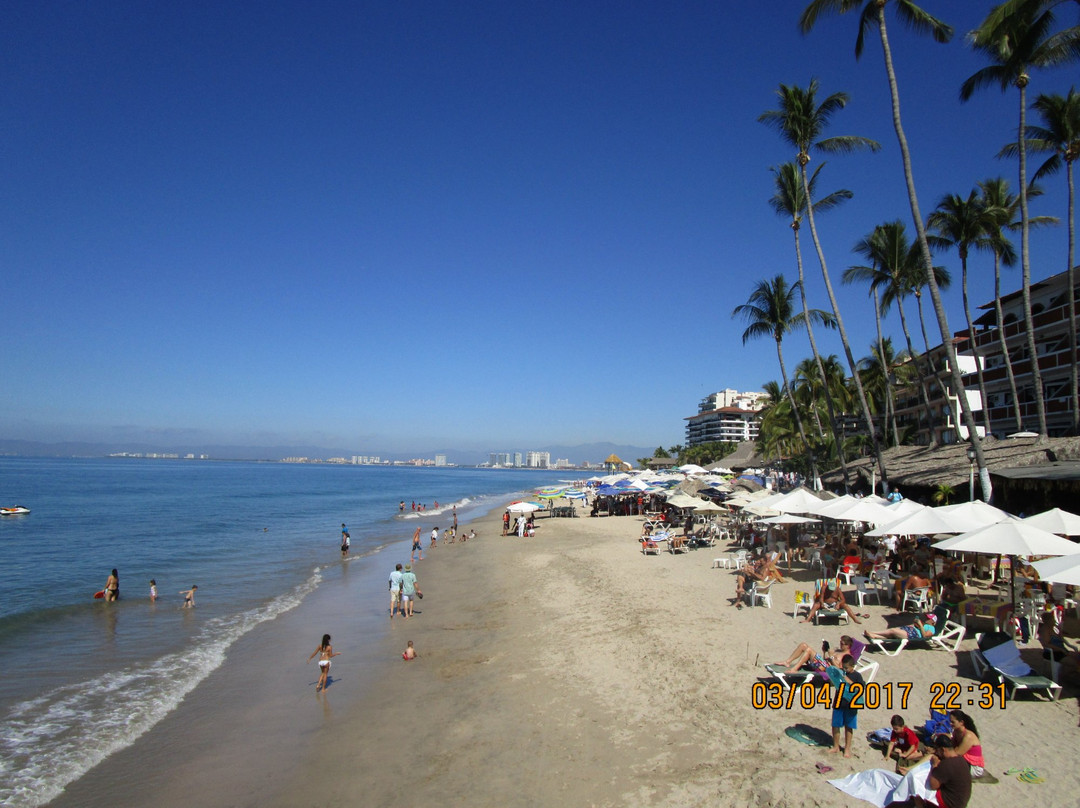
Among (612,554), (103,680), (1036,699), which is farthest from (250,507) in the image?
(1036,699)

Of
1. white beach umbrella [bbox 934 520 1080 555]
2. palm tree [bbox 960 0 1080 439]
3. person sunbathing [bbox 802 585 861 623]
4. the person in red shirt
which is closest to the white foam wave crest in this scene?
the person in red shirt

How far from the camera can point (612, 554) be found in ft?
63.4

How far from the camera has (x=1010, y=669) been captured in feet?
21.6

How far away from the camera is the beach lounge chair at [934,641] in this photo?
7.89 m

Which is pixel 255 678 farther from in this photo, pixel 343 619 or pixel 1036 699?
pixel 1036 699

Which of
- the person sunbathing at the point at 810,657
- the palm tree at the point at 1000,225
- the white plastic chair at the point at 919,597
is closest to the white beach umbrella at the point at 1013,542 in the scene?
the white plastic chair at the point at 919,597

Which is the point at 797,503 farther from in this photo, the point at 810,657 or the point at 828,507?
the point at 810,657

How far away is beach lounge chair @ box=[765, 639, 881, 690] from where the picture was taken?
6883 millimetres

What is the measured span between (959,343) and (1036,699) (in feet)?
151

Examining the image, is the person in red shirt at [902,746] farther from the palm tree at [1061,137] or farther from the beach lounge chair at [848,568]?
the palm tree at [1061,137]

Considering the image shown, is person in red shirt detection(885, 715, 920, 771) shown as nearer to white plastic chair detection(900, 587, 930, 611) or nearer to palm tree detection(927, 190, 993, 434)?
white plastic chair detection(900, 587, 930, 611)

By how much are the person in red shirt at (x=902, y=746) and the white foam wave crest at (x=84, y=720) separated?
842cm

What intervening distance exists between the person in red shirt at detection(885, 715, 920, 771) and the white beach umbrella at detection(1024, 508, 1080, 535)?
5.14 meters

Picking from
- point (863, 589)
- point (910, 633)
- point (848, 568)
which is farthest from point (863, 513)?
point (910, 633)
